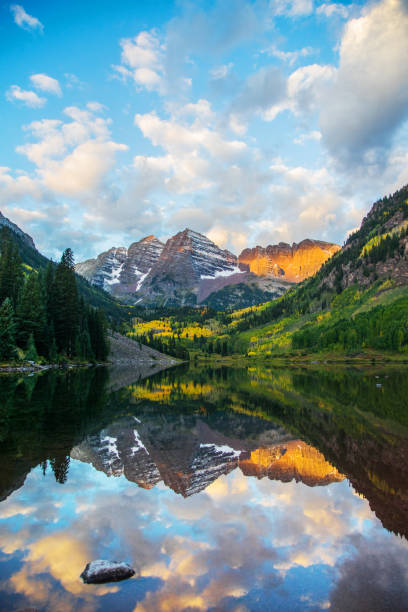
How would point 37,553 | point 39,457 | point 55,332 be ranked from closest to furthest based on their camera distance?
1. point 37,553
2. point 39,457
3. point 55,332

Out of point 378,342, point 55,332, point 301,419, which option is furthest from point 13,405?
point 378,342

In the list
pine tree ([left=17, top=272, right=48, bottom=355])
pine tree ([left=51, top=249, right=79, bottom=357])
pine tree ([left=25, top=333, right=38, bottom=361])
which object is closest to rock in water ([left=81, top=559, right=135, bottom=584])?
pine tree ([left=25, top=333, right=38, bottom=361])

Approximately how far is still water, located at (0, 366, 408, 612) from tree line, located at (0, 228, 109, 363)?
213 feet

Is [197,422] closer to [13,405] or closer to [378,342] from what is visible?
[13,405]

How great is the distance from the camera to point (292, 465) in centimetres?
1752

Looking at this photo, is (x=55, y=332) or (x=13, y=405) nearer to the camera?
(x=13, y=405)

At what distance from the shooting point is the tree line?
84.4 metres

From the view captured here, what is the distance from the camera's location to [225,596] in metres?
7.47

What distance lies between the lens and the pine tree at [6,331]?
7862 centimetres

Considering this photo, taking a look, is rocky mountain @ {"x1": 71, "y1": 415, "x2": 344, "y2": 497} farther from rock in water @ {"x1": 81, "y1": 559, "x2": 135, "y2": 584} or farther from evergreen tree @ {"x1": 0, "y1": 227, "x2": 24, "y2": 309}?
evergreen tree @ {"x1": 0, "y1": 227, "x2": 24, "y2": 309}

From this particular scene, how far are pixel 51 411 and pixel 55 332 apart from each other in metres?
82.7

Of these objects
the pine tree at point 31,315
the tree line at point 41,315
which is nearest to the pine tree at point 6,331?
the tree line at point 41,315

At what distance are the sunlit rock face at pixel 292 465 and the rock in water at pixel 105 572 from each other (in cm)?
911

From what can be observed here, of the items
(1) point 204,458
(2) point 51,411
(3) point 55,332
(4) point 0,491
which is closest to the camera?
(4) point 0,491
